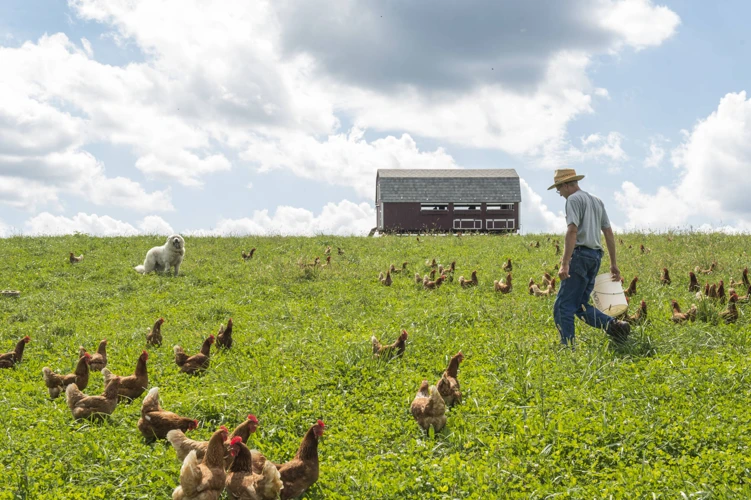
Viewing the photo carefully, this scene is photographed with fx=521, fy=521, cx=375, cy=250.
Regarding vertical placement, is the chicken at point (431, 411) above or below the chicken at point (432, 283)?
below

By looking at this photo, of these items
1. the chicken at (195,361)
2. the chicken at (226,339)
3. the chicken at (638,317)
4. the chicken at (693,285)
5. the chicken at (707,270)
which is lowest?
the chicken at (195,361)

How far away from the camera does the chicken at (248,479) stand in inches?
179

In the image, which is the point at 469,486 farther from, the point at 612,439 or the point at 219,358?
the point at 219,358

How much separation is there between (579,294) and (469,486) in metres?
4.15

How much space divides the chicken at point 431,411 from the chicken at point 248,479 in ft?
6.15

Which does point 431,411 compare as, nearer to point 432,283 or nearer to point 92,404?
point 92,404

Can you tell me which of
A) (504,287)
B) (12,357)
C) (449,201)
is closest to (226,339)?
(12,357)

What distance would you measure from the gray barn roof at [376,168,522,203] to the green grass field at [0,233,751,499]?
34465mm

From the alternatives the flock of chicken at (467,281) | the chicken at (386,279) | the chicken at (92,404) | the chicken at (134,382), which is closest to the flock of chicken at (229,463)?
the chicken at (92,404)

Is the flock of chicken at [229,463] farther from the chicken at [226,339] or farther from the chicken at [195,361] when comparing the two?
the chicken at [226,339]

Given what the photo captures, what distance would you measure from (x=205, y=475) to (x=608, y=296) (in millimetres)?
6943

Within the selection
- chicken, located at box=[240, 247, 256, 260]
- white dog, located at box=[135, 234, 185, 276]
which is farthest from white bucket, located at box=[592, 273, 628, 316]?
chicken, located at box=[240, 247, 256, 260]

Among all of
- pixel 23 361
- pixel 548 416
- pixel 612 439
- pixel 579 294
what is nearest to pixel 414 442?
pixel 548 416

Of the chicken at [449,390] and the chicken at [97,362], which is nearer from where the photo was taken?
the chicken at [449,390]
